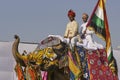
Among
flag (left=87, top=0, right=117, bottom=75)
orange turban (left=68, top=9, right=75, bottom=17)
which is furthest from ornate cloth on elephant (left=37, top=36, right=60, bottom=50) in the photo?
flag (left=87, top=0, right=117, bottom=75)

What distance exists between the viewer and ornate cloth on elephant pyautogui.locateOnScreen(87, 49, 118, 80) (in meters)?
10.8

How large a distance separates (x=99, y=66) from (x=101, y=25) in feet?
3.11

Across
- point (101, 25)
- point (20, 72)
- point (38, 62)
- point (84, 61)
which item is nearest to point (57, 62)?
point (38, 62)

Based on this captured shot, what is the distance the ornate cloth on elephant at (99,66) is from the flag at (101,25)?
0.17 metres

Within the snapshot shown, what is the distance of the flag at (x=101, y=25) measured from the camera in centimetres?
1130

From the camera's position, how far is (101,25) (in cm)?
1157

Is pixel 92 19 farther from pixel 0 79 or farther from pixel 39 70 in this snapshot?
pixel 0 79

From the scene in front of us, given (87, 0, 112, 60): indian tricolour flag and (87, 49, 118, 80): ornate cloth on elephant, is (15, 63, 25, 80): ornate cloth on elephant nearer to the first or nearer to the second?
(87, 49, 118, 80): ornate cloth on elephant

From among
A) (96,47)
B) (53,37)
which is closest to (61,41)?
(53,37)

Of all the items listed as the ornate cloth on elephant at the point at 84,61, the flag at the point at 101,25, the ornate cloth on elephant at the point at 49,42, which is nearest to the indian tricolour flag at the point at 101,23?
the flag at the point at 101,25

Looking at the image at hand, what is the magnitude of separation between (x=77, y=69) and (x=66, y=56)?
294 mm

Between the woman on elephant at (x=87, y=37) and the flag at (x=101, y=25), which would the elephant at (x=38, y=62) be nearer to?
the woman on elephant at (x=87, y=37)

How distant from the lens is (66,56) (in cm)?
1055

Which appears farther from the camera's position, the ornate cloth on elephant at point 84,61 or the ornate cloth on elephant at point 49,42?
the ornate cloth on elephant at point 84,61
